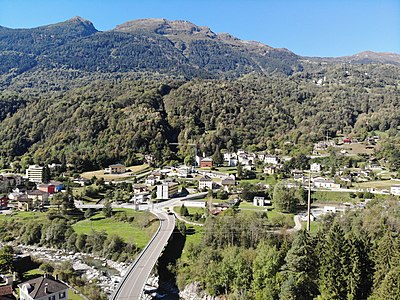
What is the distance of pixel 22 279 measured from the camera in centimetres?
1594

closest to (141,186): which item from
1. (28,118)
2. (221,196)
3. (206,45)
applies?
(221,196)

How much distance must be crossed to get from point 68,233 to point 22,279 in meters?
4.91

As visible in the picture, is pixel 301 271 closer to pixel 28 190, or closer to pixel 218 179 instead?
pixel 218 179

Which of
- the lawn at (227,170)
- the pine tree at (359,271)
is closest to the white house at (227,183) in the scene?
the lawn at (227,170)

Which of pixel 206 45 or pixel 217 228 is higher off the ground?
pixel 206 45

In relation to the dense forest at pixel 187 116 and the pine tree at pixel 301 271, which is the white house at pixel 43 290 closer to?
the pine tree at pixel 301 271

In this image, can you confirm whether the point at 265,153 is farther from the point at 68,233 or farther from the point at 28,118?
the point at 28,118

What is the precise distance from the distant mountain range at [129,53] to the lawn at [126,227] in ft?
237

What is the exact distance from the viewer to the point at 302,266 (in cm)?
1264

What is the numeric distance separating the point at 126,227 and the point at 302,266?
12.0m

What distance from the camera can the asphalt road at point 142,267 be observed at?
510 inches

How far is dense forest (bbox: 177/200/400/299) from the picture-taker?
1168cm

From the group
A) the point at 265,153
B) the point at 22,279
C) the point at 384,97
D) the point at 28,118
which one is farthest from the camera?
the point at 384,97

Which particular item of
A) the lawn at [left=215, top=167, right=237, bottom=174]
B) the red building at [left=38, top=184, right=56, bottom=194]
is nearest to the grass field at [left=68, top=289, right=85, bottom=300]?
the red building at [left=38, top=184, right=56, bottom=194]
